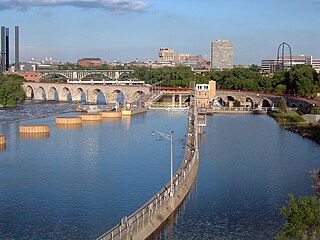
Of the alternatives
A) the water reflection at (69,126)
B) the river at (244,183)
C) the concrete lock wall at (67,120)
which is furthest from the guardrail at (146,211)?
the concrete lock wall at (67,120)

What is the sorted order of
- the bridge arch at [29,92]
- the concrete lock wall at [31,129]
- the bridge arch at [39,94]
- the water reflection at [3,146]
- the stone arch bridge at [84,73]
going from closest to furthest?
the water reflection at [3,146], the concrete lock wall at [31,129], the bridge arch at [39,94], the bridge arch at [29,92], the stone arch bridge at [84,73]

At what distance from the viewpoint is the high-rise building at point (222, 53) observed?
607 ft

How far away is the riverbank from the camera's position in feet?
119

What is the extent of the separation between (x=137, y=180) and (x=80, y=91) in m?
52.3

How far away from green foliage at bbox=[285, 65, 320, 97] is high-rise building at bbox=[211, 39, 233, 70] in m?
125

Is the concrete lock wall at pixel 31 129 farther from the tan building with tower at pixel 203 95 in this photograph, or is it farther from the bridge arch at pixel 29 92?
the bridge arch at pixel 29 92

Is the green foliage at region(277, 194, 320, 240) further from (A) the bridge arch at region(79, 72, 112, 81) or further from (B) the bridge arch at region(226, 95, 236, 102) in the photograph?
(A) the bridge arch at region(79, 72, 112, 81)

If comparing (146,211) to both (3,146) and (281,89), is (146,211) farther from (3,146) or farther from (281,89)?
(281,89)

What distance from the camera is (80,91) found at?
7306 centimetres

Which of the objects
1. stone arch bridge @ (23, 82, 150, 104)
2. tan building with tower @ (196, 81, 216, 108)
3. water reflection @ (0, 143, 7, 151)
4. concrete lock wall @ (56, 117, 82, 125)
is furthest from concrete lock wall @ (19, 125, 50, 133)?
stone arch bridge @ (23, 82, 150, 104)

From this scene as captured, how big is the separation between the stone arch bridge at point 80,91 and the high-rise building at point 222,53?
10884 centimetres

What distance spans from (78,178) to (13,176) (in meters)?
2.69

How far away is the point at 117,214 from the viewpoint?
1706 cm

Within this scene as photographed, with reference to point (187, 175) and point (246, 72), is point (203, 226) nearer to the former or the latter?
point (187, 175)
